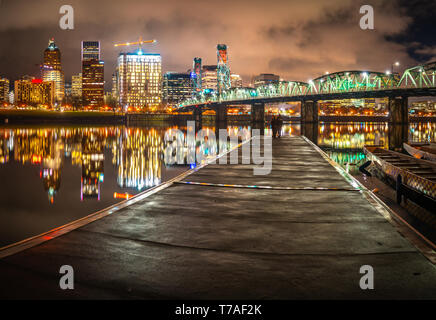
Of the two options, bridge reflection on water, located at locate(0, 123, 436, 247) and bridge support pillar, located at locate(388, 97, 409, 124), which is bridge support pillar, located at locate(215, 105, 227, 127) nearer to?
bridge support pillar, located at locate(388, 97, 409, 124)

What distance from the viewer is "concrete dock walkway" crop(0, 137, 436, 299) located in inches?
205

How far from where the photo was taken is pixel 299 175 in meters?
16.9

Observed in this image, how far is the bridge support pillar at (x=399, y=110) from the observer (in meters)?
90.9

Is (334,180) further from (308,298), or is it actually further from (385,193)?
(308,298)

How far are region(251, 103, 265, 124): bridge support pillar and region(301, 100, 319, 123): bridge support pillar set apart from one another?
2071cm

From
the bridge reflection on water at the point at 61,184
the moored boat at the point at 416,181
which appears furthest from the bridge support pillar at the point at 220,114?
the moored boat at the point at 416,181

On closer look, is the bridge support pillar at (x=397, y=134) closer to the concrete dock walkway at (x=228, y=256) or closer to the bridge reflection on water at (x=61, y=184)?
the bridge reflection on water at (x=61, y=184)

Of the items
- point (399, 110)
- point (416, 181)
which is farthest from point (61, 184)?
point (399, 110)

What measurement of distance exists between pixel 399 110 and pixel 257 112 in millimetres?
60980

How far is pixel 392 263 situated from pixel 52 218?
1253 cm

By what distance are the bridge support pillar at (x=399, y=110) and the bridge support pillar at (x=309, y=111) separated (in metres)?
28.9

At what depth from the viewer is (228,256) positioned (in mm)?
6500

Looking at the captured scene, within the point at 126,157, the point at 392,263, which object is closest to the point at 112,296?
the point at 392,263

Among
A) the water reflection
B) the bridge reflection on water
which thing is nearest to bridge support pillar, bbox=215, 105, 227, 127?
the water reflection
